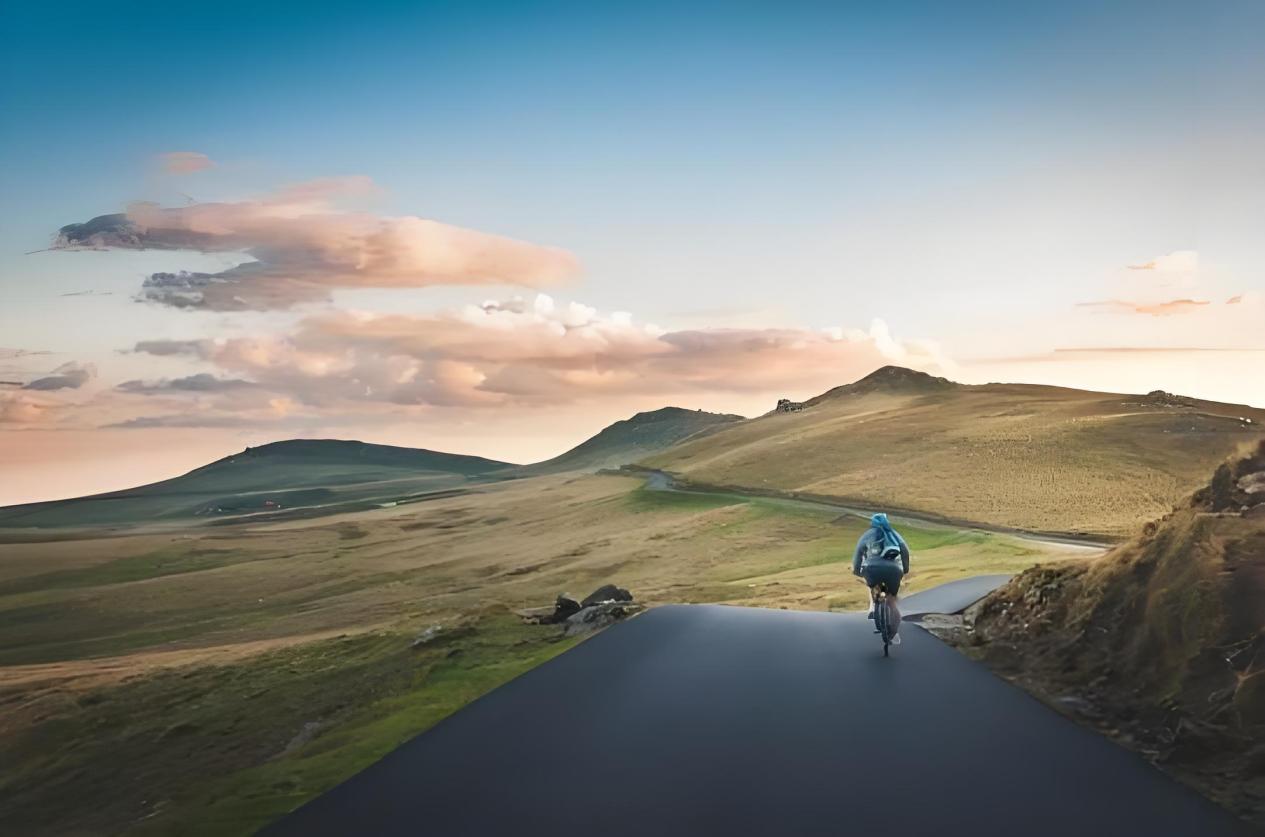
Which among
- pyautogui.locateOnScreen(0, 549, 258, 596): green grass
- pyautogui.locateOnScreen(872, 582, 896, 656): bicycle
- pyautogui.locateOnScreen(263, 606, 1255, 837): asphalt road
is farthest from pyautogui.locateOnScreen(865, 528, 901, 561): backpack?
pyautogui.locateOnScreen(0, 549, 258, 596): green grass

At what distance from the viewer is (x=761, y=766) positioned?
392 inches

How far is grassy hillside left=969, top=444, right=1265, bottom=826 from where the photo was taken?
1063cm

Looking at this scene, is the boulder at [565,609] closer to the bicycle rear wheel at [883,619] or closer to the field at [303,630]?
the field at [303,630]

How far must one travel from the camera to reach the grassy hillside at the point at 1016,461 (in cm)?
7406

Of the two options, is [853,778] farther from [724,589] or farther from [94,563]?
[94,563]

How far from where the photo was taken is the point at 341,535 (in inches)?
5807

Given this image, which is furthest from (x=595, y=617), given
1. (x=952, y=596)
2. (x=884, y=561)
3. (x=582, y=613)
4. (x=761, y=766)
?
(x=761, y=766)

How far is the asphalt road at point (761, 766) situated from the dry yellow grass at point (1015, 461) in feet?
161

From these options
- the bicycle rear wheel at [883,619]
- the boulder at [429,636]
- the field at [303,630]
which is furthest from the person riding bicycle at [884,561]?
the boulder at [429,636]

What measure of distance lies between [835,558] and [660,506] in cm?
5064

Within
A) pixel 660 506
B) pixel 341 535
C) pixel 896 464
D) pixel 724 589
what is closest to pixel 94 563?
pixel 341 535

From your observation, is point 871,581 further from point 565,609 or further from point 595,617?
point 565,609

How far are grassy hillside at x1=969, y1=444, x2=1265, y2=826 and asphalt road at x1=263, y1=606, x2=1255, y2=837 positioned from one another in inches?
30.0

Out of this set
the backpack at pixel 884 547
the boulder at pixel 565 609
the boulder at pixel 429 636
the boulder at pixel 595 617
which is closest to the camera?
the backpack at pixel 884 547
